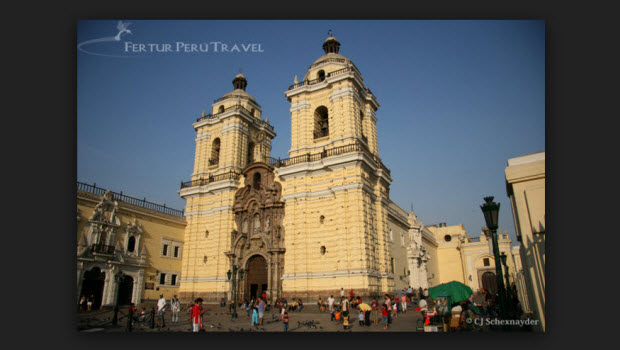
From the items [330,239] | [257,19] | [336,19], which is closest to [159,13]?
[257,19]

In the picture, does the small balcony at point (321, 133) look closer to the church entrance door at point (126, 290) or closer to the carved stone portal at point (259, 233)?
the carved stone portal at point (259, 233)

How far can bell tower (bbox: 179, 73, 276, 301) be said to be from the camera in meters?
24.6

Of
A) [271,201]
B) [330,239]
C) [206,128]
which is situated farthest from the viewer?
[206,128]

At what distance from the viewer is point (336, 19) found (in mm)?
12133

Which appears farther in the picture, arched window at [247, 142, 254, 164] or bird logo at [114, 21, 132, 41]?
arched window at [247, 142, 254, 164]

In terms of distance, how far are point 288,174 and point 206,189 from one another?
7.28m

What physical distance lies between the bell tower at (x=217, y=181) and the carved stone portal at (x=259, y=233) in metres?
0.91

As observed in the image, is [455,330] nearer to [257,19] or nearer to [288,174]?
[257,19]

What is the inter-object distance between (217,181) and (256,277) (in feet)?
24.3

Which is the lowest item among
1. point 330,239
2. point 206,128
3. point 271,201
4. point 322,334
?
point 322,334

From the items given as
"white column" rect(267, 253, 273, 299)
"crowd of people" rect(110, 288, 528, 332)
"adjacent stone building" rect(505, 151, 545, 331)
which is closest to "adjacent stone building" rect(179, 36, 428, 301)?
"white column" rect(267, 253, 273, 299)

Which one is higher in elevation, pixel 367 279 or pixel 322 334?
pixel 367 279

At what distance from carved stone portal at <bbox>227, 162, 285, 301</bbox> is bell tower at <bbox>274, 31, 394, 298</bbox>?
95 centimetres

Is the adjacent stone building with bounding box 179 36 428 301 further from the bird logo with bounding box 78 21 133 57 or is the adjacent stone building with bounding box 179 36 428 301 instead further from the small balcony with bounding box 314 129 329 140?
the bird logo with bounding box 78 21 133 57
